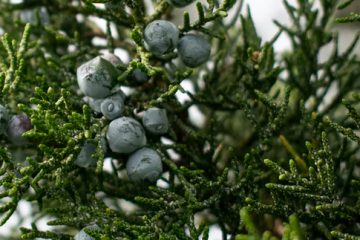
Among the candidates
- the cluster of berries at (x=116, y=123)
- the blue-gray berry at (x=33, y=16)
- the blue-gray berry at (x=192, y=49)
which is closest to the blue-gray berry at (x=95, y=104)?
the cluster of berries at (x=116, y=123)

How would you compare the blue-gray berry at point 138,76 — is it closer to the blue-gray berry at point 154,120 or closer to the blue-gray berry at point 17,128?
the blue-gray berry at point 154,120

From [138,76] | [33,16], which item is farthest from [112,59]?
[33,16]

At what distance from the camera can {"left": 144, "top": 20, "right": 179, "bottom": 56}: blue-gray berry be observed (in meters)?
2.02

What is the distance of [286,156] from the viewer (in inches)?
118

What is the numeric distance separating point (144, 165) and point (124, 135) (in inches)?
5.5

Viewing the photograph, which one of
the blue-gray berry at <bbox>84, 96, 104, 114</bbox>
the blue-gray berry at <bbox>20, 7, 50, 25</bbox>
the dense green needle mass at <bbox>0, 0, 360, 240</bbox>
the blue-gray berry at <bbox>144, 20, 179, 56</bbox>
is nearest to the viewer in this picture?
the dense green needle mass at <bbox>0, 0, 360, 240</bbox>

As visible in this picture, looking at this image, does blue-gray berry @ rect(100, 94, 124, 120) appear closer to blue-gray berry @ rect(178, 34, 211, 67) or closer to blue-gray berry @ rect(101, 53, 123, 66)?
blue-gray berry @ rect(101, 53, 123, 66)

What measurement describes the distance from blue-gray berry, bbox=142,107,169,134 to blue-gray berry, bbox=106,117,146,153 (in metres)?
0.09

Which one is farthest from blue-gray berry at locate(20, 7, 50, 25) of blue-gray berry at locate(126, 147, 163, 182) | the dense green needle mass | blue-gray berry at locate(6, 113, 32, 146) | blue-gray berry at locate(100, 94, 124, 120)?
blue-gray berry at locate(126, 147, 163, 182)

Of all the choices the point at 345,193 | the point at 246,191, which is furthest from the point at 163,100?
the point at 345,193

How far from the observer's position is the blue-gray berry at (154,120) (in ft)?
7.04

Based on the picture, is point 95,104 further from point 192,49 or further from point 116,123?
point 192,49

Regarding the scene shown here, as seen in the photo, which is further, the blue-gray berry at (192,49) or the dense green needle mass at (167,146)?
the blue-gray berry at (192,49)

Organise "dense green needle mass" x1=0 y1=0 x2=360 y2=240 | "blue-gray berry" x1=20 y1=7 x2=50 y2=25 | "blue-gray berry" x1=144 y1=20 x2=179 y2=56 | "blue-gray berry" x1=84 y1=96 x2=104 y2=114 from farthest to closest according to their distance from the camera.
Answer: "blue-gray berry" x1=20 y1=7 x2=50 y2=25, "blue-gray berry" x1=84 y1=96 x2=104 y2=114, "blue-gray berry" x1=144 y1=20 x2=179 y2=56, "dense green needle mass" x1=0 y1=0 x2=360 y2=240
